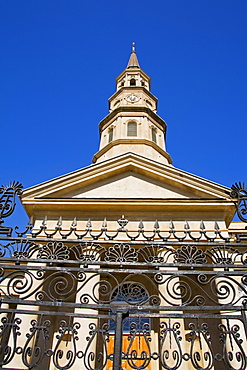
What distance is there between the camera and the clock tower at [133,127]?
69.2ft

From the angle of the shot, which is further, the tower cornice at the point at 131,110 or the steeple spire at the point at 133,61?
the steeple spire at the point at 133,61

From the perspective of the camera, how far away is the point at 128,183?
13.7 metres

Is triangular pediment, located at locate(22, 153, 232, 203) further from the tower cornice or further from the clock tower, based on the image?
the tower cornice

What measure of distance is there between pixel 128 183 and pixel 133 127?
32.9 feet

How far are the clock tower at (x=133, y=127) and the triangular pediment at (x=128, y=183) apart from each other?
658 centimetres

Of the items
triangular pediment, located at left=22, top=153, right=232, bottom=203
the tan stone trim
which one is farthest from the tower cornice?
triangular pediment, located at left=22, top=153, right=232, bottom=203

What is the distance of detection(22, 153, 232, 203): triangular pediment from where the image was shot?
12680 millimetres

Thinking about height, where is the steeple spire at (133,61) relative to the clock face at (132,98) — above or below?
above

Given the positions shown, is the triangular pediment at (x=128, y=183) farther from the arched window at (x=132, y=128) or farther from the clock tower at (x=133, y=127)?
the arched window at (x=132, y=128)

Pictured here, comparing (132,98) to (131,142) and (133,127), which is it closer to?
(133,127)

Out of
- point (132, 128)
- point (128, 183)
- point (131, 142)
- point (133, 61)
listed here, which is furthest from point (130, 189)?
point (133, 61)

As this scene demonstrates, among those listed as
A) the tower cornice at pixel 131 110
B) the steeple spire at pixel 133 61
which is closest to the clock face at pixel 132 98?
the tower cornice at pixel 131 110

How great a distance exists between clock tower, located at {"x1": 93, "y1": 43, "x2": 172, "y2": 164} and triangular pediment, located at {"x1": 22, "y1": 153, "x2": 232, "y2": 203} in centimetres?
658

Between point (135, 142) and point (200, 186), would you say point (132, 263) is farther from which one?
point (135, 142)
